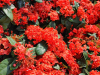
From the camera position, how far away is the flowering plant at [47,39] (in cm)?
209

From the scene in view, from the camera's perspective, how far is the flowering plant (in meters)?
2.09

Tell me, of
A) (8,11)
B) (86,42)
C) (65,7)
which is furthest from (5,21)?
(86,42)

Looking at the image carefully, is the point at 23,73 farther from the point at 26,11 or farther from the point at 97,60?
the point at 97,60

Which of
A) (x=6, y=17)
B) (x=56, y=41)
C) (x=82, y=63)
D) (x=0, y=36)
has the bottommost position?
(x=82, y=63)

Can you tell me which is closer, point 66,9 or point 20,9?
point 20,9

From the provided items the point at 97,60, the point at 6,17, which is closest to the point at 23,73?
the point at 6,17

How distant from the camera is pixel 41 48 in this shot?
2.34 metres

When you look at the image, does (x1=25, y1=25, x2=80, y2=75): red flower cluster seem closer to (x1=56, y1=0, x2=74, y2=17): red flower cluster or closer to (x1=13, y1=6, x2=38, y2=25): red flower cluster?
Result: (x1=13, y1=6, x2=38, y2=25): red flower cluster

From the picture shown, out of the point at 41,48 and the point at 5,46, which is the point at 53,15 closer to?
the point at 41,48

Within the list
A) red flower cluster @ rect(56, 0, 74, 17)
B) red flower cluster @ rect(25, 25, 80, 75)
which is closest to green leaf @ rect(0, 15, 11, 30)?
red flower cluster @ rect(25, 25, 80, 75)

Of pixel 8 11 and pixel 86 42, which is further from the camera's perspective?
pixel 86 42

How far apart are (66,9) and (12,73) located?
194cm

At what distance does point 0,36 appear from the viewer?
2.12 meters

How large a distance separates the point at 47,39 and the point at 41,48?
0.77ft
